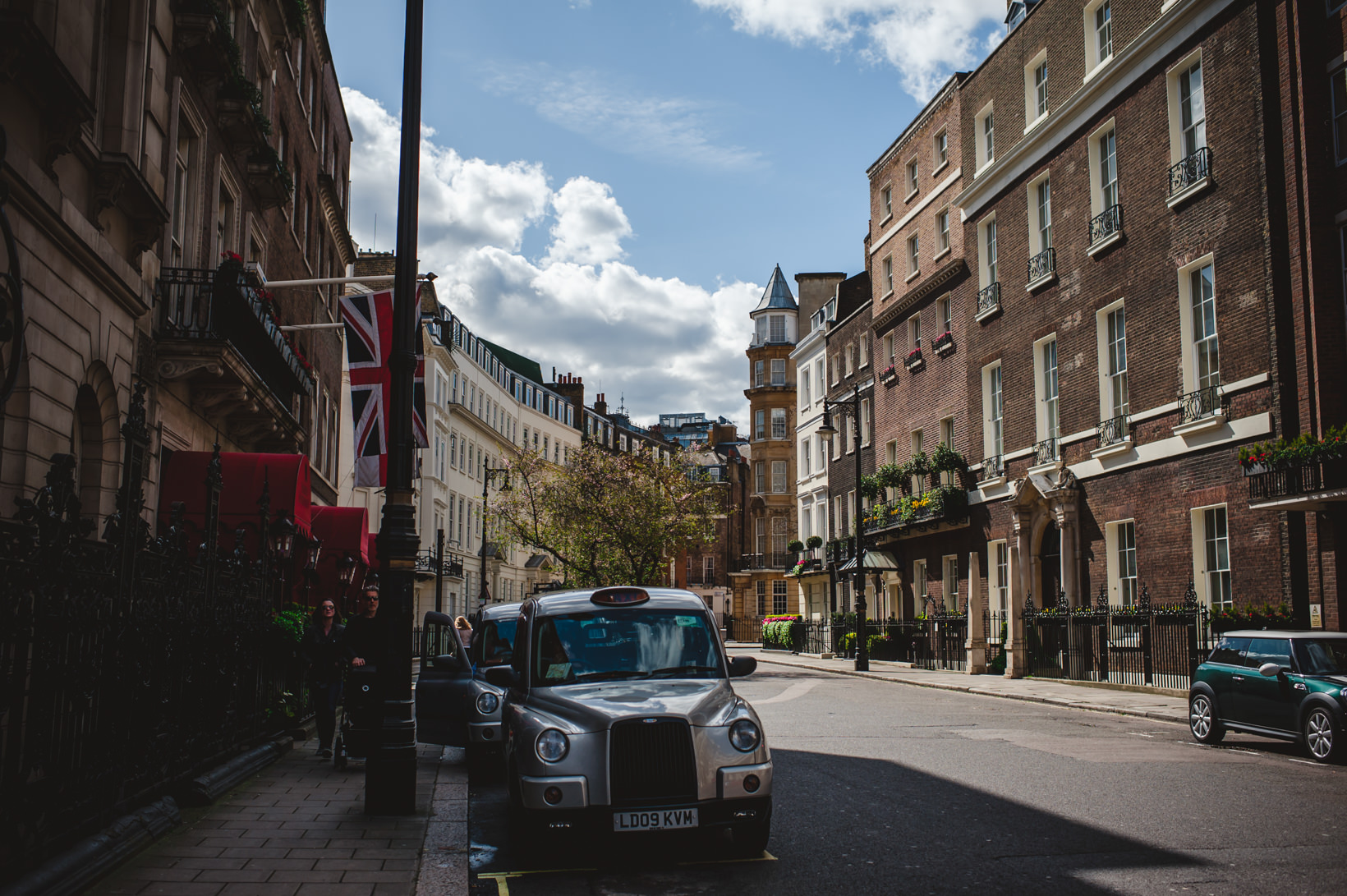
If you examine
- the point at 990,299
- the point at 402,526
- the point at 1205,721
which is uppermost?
the point at 990,299

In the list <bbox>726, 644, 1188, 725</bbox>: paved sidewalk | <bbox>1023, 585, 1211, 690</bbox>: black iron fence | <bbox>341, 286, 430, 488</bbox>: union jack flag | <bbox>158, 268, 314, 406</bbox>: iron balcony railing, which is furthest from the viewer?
<bbox>1023, 585, 1211, 690</bbox>: black iron fence

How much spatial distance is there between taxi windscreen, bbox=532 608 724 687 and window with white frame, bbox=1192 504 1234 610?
15878mm

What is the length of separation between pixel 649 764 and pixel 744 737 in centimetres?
66

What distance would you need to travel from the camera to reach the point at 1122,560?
2502cm

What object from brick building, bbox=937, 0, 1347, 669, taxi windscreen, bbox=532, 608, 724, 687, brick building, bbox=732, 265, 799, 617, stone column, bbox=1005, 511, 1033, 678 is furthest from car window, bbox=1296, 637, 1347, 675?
brick building, bbox=732, 265, 799, 617

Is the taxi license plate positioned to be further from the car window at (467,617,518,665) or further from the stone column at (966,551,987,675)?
the stone column at (966,551,987,675)

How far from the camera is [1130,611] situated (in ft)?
71.5

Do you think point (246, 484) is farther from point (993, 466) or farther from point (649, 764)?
point (993, 466)

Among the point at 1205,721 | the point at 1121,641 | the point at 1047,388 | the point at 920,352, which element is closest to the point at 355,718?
the point at 1205,721

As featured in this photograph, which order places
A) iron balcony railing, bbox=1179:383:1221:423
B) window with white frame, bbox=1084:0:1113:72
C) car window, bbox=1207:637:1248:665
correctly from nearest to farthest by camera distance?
car window, bbox=1207:637:1248:665 → iron balcony railing, bbox=1179:383:1221:423 → window with white frame, bbox=1084:0:1113:72

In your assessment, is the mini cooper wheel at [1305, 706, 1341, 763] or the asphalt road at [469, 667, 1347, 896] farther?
the mini cooper wheel at [1305, 706, 1341, 763]

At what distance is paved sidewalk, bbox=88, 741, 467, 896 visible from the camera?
6.30 meters

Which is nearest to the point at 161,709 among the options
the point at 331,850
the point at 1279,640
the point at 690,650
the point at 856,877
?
the point at 331,850

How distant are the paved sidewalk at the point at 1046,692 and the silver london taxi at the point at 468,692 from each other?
10340 mm
